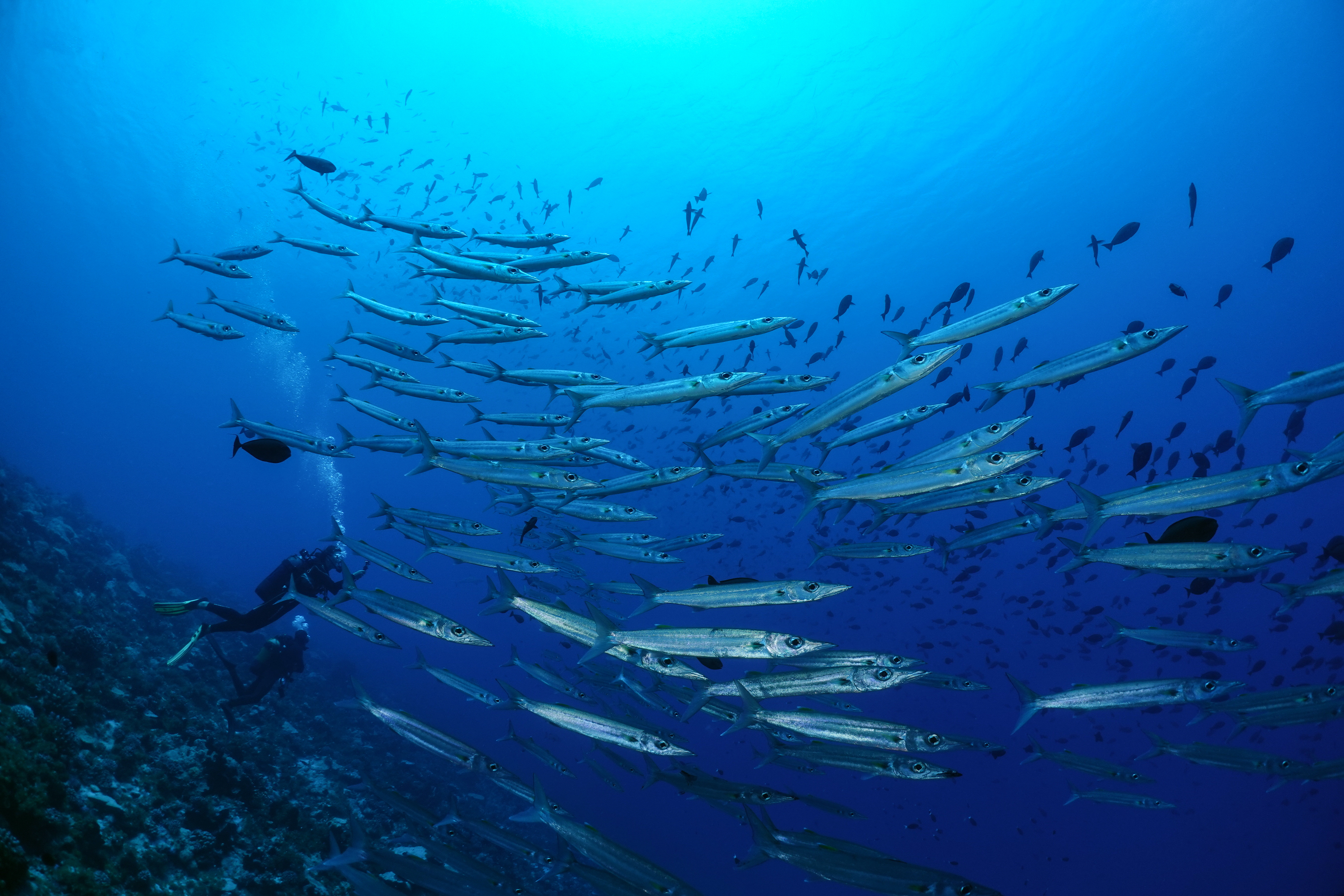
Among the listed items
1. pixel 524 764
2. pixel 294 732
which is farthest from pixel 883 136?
pixel 524 764

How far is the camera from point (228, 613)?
898 cm

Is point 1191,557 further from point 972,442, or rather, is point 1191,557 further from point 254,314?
point 254,314

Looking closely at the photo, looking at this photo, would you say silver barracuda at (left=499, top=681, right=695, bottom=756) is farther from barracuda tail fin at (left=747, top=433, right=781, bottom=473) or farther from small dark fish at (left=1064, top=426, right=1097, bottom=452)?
small dark fish at (left=1064, top=426, right=1097, bottom=452)

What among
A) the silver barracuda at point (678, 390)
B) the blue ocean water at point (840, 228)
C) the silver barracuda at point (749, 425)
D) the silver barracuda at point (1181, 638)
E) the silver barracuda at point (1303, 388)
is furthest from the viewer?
the blue ocean water at point (840, 228)

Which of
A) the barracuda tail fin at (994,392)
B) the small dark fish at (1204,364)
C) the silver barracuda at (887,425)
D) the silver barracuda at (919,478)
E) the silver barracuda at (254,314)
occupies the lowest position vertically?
the silver barracuda at (919,478)

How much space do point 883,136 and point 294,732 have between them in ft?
104

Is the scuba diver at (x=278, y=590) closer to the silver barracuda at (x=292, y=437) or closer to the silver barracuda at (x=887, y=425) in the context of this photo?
the silver barracuda at (x=292, y=437)

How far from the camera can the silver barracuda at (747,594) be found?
4.02 m

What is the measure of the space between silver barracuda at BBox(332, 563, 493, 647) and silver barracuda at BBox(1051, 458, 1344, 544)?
5.44 m

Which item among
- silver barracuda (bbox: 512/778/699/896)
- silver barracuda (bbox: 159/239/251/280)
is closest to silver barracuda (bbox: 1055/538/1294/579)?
silver barracuda (bbox: 512/778/699/896)

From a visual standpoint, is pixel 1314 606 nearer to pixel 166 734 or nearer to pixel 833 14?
pixel 833 14

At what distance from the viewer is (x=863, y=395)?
4.76 metres

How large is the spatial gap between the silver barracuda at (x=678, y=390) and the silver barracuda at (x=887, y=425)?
1.25m

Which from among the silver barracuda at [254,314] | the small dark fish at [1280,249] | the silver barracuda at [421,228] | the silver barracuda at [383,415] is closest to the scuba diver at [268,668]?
the silver barracuda at [383,415]
